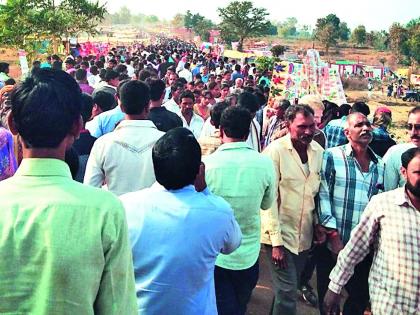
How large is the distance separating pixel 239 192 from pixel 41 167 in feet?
5.23

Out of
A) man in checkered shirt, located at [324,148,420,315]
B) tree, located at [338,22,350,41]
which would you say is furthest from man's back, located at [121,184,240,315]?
tree, located at [338,22,350,41]

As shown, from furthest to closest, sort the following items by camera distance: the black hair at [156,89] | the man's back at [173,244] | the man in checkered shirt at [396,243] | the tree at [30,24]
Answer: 1. the tree at [30,24]
2. the black hair at [156,89]
3. the man in checkered shirt at [396,243]
4. the man's back at [173,244]

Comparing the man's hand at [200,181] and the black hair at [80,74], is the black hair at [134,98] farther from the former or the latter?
the black hair at [80,74]

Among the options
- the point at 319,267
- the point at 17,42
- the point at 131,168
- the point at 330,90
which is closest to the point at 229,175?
the point at 131,168

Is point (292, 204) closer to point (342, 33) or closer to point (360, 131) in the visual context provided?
point (360, 131)

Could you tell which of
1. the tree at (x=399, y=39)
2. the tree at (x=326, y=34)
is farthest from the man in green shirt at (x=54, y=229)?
the tree at (x=326, y=34)

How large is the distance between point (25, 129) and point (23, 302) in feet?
1.57

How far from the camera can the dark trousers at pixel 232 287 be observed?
2740mm

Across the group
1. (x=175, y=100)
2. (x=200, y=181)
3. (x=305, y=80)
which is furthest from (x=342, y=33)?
(x=200, y=181)

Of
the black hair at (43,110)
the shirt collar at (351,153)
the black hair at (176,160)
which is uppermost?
the black hair at (43,110)

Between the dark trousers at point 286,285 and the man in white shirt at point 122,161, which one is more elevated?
the man in white shirt at point 122,161

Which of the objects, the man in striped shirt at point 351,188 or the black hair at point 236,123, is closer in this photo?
the black hair at point 236,123

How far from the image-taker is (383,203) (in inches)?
94.6

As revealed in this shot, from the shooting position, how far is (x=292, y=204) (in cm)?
317
